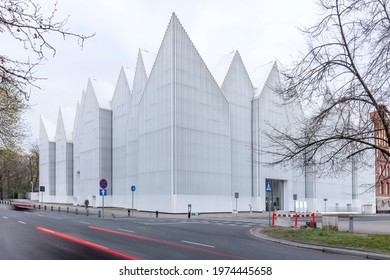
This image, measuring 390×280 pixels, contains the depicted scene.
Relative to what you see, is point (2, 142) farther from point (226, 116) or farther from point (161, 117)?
point (226, 116)

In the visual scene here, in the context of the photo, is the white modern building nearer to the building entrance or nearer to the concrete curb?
the building entrance

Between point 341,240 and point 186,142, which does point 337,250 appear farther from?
point 186,142

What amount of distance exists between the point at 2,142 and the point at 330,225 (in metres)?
23.1

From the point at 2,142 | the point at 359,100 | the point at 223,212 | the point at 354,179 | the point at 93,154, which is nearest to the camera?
the point at 359,100

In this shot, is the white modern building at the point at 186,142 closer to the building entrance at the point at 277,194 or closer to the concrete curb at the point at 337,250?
the building entrance at the point at 277,194

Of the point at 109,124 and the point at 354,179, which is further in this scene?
the point at 354,179

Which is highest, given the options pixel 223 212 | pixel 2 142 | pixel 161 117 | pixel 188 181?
pixel 161 117

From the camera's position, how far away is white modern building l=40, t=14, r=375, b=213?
4228cm

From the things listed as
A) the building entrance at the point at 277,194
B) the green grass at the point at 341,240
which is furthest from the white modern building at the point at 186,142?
the green grass at the point at 341,240

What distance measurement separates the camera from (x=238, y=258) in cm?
1078

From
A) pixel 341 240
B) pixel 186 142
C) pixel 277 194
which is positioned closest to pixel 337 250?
pixel 341 240

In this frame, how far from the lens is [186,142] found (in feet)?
139

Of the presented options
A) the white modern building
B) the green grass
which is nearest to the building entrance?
the white modern building

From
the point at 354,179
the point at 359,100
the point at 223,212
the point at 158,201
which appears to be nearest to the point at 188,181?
the point at 158,201
